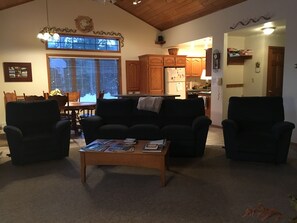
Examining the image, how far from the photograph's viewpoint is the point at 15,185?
3.10m

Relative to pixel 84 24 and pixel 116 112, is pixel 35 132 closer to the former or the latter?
pixel 116 112

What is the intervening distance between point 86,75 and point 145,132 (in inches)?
172

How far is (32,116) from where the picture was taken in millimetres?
4164

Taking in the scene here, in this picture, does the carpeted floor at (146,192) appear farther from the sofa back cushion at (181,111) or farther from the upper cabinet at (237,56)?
the upper cabinet at (237,56)

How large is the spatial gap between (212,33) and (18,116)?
4700 millimetres

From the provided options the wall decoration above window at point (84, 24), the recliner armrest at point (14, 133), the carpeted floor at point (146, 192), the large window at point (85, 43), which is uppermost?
the wall decoration above window at point (84, 24)

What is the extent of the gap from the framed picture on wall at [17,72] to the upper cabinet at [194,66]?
482cm

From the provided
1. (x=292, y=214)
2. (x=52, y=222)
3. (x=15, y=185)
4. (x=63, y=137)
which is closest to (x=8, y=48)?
(x=63, y=137)

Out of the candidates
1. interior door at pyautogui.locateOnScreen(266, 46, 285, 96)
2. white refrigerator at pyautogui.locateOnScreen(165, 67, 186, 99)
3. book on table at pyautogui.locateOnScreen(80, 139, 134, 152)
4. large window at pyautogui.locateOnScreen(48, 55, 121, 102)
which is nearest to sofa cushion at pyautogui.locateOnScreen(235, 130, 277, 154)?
book on table at pyautogui.locateOnScreen(80, 139, 134, 152)

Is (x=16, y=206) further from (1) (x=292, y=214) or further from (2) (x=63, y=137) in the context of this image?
(1) (x=292, y=214)

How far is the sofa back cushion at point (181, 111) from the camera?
14.3ft

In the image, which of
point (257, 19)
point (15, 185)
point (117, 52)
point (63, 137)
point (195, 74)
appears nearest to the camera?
point (15, 185)

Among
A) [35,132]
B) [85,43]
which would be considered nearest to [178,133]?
[35,132]

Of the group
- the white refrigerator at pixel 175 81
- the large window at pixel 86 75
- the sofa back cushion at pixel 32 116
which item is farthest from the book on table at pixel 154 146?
the white refrigerator at pixel 175 81
